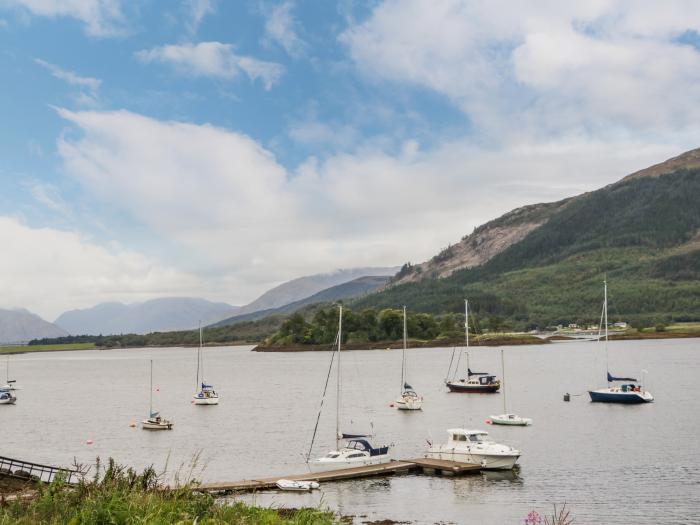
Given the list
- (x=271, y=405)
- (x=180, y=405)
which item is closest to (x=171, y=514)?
(x=271, y=405)

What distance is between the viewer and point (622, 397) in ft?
342

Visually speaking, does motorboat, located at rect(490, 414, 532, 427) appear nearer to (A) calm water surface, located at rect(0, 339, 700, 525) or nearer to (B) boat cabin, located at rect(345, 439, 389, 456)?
(A) calm water surface, located at rect(0, 339, 700, 525)

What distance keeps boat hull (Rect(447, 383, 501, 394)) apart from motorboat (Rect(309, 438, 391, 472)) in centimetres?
6686

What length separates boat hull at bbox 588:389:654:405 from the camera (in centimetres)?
10379

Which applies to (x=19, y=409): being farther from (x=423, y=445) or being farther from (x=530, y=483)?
(x=530, y=483)

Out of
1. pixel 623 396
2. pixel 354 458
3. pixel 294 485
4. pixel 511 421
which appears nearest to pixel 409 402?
pixel 511 421

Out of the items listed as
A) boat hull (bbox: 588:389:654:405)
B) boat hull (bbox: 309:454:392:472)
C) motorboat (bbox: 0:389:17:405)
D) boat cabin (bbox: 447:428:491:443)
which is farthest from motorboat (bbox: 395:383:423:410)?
motorboat (bbox: 0:389:17:405)

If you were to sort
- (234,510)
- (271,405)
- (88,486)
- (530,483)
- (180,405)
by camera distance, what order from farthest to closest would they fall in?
1. (180,405)
2. (271,405)
3. (530,483)
4. (88,486)
5. (234,510)

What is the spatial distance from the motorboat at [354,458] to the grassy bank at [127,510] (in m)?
35.8

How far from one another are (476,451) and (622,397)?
5214 centimetres

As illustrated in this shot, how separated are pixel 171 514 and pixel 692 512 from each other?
38.0 metres

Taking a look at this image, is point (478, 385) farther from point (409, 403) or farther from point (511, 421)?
point (511, 421)

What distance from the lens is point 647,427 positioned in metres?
83.0

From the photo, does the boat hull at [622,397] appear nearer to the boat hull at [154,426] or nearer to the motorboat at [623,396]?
the motorboat at [623,396]
